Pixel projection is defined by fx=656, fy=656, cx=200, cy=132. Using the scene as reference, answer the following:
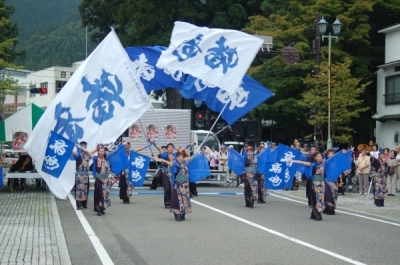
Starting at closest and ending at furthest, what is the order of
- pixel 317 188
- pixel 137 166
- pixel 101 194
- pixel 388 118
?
pixel 317 188 < pixel 101 194 < pixel 137 166 < pixel 388 118

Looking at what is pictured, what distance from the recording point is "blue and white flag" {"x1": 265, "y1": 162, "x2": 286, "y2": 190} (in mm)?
20469

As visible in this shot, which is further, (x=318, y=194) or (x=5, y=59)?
(x=5, y=59)

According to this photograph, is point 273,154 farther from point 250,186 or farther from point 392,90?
point 392,90

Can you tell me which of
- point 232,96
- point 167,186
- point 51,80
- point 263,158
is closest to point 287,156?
point 263,158

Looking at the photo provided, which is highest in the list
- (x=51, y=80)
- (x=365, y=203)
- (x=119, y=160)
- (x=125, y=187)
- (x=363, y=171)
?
(x=51, y=80)

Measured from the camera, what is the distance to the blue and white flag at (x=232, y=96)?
1872 cm

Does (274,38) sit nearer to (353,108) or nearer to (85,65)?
(353,108)

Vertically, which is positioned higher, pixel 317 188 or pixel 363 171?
pixel 363 171

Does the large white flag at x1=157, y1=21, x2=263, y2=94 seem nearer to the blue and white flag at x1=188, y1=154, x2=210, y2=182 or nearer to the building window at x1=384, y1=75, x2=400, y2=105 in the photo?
the blue and white flag at x1=188, y1=154, x2=210, y2=182

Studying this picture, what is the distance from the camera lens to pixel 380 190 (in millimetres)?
19531

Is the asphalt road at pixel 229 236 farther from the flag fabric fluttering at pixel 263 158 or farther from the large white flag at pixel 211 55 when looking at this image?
the large white flag at pixel 211 55

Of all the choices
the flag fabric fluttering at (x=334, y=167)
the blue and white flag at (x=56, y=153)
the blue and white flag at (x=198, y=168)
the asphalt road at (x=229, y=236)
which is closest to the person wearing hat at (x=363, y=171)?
the asphalt road at (x=229, y=236)

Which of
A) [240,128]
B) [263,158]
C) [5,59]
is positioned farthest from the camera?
[5,59]

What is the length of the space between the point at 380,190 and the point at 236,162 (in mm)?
4378
